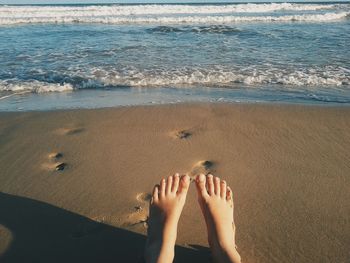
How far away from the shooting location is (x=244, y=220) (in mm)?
2496

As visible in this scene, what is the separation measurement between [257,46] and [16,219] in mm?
7484

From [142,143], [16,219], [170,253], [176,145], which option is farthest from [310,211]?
[16,219]

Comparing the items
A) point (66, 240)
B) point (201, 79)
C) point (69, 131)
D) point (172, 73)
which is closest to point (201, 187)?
point (66, 240)

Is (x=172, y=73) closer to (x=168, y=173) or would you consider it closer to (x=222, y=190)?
(x=168, y=173)

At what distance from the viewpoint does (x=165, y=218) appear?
2359mm

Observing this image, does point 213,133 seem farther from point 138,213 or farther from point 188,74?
point 188,74

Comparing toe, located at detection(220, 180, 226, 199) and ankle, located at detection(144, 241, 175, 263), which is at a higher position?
toe, located at detection(220, 180, 226, 199)

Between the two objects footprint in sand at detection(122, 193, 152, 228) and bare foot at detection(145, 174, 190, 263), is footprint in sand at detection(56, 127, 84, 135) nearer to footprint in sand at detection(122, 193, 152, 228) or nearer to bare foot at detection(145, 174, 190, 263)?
footprint in sand at detection(122, 193, 152, 228)

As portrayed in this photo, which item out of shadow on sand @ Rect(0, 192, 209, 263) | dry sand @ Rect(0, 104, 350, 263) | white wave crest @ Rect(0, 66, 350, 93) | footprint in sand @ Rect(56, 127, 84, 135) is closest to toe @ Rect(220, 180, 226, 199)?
dry sand @ Rect(0, 104, 350, 263)

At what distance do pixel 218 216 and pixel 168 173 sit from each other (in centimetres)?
81

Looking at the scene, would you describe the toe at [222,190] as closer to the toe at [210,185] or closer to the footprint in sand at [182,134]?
the toe at [210,185]

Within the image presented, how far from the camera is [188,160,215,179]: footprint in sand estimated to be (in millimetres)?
3092

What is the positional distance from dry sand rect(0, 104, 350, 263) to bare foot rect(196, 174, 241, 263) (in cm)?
10

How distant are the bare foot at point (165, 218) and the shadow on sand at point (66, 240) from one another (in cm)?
9
